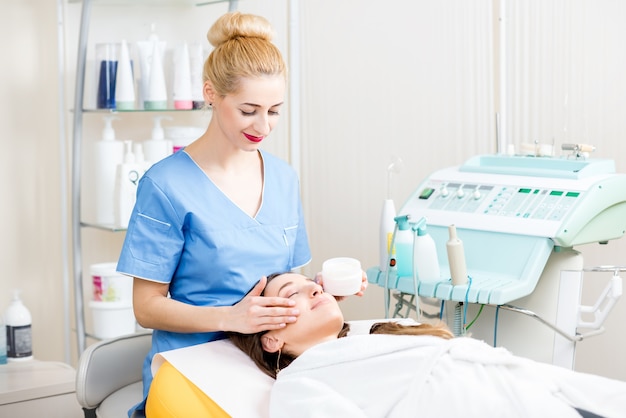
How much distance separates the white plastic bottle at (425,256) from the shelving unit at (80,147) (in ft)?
3.38

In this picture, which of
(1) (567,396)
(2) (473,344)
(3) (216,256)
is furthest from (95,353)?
(1) (567,396)

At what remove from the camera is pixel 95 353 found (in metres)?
1.75

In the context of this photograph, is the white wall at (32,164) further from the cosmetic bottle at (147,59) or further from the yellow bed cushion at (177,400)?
the yellow bed cushion at (177,400)

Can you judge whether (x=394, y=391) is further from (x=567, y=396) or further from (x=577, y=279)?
(x=577, y=279)

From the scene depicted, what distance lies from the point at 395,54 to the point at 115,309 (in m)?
1.23

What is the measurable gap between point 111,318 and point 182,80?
2.56 feet

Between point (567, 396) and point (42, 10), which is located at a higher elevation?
point (42, 10)

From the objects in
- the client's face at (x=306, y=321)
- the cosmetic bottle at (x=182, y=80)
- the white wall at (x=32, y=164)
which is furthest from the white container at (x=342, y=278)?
the white wall at (x=32, y=164)

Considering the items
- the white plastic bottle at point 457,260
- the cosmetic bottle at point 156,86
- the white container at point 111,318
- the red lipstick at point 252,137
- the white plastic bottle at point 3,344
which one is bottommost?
the white plastic bottle at point 3,344

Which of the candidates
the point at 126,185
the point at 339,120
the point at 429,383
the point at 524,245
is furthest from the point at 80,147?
the point at 429,383

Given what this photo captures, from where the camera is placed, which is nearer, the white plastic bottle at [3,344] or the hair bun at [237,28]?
the hair bun at [237,28]

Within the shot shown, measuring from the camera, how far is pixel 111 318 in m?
→ 2.62

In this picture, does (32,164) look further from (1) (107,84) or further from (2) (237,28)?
(2) (237,28)

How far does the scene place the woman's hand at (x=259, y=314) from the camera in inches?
59.7
